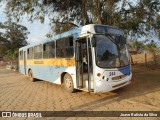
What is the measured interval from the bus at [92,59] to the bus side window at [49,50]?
56 millimetres

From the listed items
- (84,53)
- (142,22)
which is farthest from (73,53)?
(142,22)

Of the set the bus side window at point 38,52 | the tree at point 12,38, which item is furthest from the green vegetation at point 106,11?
the tree at point 12,38

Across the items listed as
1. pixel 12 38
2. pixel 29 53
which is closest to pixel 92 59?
pixel 29 53

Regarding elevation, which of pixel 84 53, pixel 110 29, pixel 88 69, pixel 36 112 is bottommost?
pixel 36 112

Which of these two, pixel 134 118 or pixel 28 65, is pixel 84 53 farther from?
pixel 28 65

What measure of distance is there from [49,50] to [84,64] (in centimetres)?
372

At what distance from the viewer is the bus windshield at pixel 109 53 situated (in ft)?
27.8

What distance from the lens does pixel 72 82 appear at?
997cm

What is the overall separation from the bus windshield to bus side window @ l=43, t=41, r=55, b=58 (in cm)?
393

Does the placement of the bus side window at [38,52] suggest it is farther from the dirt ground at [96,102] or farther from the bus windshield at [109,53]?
the bus windshield at [109,53]

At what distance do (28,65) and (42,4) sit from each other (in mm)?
5290

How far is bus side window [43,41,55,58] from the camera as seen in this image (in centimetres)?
1189

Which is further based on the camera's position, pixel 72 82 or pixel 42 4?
pixel 42 4

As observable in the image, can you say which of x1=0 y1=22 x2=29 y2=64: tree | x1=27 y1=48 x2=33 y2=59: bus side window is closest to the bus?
x1=27 y1=48 x2=33 y2=59: bus side window
